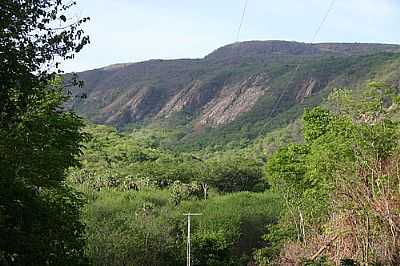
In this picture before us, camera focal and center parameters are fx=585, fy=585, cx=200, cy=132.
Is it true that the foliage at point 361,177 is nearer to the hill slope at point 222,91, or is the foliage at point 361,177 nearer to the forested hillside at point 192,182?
the forested hillside at point 192,182

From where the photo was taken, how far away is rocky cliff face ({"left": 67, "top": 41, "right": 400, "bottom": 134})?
10438 centimetres

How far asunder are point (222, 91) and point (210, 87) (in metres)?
4.09

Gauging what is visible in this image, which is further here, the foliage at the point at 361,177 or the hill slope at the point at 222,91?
the hill slope at the point at 222,91

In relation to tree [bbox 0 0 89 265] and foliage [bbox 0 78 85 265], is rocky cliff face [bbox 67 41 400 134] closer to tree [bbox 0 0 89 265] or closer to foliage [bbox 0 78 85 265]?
foliage [bbox 0 78 85 265]

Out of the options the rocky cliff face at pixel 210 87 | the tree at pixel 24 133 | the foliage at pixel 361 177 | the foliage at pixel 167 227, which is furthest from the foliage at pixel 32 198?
the rocky cliff face at pixel 210 87

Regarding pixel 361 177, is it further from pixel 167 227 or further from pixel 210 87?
pixel 210 87

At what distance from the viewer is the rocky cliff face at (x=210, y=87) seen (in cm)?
10438

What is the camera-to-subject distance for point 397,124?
18.8 metres

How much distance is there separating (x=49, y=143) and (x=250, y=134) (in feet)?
256

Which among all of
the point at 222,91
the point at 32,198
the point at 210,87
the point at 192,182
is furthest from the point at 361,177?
the point at 210,87

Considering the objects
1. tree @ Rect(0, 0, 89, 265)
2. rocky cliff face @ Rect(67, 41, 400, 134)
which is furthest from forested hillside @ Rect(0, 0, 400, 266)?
rocky cliff face @ Rect(67, 41, 400, 134)

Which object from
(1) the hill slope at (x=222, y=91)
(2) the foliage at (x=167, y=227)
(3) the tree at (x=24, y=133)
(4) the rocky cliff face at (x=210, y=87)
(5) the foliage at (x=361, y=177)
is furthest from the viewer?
(4) the rocky cliff face at (x=210, y=87)

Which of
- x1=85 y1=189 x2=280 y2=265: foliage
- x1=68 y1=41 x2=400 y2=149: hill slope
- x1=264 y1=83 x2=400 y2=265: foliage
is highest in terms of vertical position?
x1=68 y1=41 x2=400 y2=149: hill slope

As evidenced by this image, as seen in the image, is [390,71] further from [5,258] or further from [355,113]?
[5,258]
